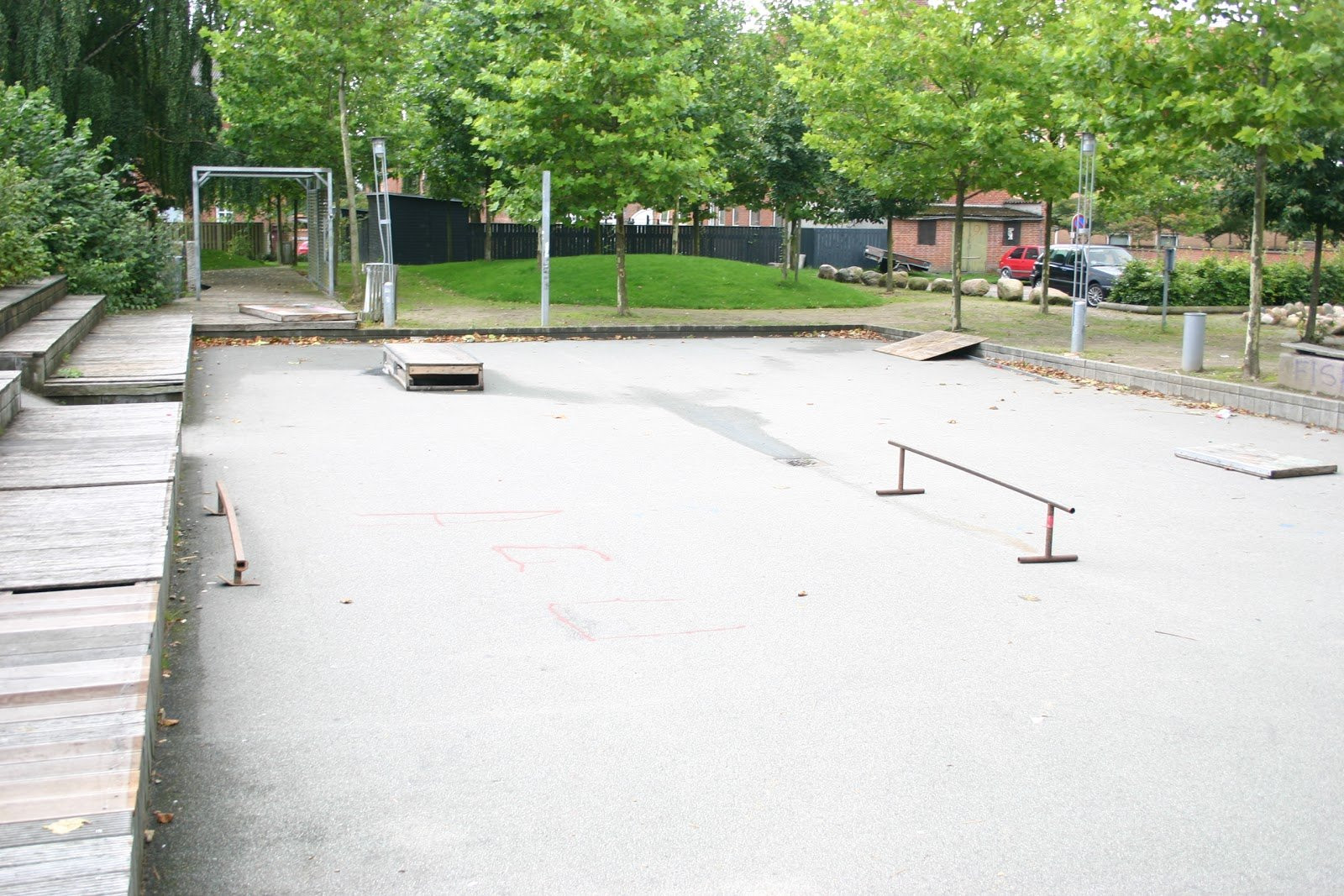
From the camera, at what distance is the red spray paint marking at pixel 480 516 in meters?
8.55

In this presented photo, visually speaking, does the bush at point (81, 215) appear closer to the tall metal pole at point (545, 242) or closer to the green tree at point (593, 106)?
the green tree at point (593, 106)

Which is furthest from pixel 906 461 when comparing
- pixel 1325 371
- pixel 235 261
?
pixel 235 261

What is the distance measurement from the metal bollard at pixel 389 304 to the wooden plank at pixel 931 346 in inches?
354

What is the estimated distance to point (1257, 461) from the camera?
10945mm

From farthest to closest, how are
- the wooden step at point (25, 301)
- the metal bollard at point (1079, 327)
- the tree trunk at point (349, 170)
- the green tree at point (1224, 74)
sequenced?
1. the tree trunk at point (349, 170)
2. the metal bollard at point (1079, 327)
3. the green tree at point (1224, 74)
4. the wooden step at point (25, 301)

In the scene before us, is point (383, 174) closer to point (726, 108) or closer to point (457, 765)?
point (726, 108)

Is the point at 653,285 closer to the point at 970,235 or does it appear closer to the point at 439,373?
the point at 439,373

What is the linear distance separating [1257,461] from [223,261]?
120 feet

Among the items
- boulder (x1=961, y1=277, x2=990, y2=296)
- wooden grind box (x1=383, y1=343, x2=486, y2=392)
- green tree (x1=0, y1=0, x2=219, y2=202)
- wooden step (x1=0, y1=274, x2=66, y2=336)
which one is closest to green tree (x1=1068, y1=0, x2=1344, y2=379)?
wooden grind box (x1=383, y1=343, x2=486, y2=392)

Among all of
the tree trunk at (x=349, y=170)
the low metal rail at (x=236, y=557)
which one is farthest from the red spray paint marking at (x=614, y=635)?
the tree trunk at (x=349, y=170)

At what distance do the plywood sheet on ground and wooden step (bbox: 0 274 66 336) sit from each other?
3488 millimetres

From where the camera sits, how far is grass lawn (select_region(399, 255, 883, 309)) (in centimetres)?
2936

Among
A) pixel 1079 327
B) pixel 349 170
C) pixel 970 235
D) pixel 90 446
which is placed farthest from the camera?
pixel 970 235

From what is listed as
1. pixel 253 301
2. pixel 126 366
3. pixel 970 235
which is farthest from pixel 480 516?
pixel 970 235
